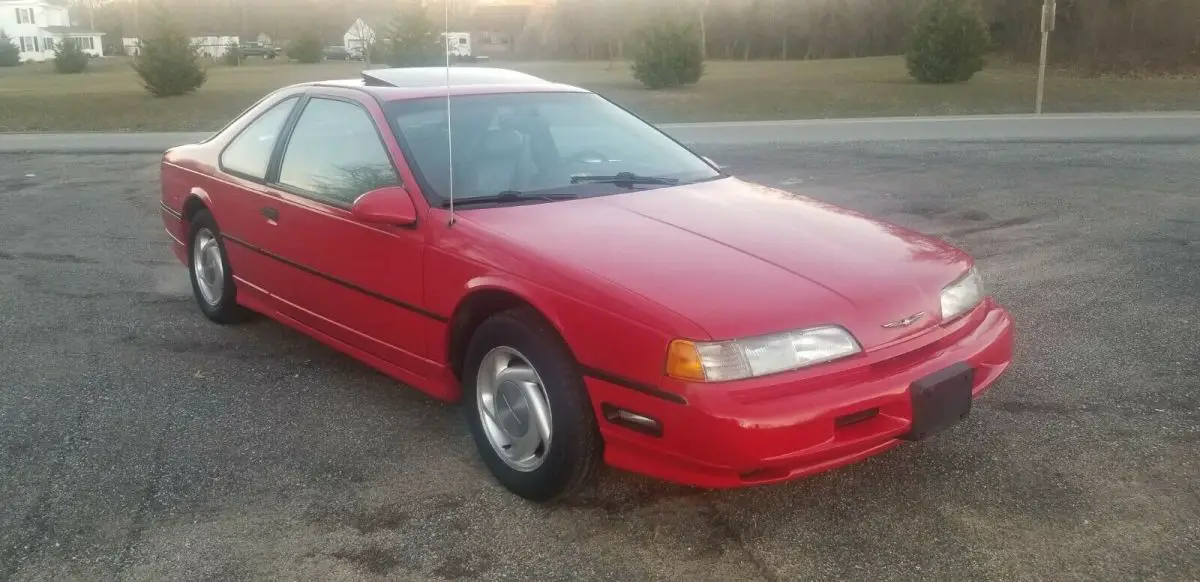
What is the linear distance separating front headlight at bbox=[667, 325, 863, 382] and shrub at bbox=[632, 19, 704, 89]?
23.9 meters

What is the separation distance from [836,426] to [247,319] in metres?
3.87

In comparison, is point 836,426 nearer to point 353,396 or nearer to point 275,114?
point 353,396

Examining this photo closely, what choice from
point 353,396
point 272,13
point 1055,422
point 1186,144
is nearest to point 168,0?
point 1186,144

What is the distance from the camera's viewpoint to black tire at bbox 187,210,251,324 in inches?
215

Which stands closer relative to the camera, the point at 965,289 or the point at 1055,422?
the point at 965,289

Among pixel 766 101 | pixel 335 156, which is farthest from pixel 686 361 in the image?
pixel 766 101

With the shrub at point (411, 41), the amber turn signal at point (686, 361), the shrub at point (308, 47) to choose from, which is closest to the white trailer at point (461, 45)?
the shrub at point (411, 41)

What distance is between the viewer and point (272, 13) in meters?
60.6

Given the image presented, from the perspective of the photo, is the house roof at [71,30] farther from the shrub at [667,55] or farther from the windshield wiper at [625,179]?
the windshield wiper at [625,179]

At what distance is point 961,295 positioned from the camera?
11.6 feet

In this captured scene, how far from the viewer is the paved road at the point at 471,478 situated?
310 centimetres

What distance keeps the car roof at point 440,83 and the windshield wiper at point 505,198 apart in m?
0.58

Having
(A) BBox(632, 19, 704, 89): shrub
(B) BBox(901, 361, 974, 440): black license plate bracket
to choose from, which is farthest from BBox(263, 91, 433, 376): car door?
(A) BBox(632, 19, 704, 89): shrub

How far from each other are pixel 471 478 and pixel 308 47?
50.9m
